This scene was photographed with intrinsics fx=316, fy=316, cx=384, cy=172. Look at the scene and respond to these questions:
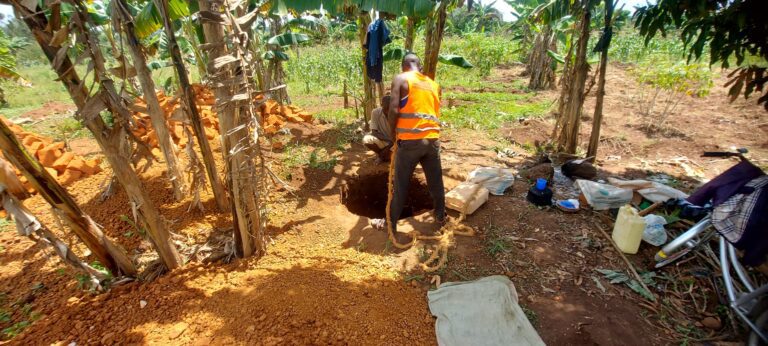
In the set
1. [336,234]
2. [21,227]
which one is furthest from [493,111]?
[21,227]

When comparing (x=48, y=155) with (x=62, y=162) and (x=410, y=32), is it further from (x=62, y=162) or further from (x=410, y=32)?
(x=410, y=32)

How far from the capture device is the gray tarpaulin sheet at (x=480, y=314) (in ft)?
7.24

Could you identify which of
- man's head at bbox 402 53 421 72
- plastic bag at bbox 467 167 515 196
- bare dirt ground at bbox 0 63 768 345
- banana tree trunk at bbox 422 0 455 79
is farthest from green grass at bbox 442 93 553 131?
man's head at bbox 402 53 421 72

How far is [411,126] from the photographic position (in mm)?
3043

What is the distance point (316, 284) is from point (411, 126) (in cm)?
165

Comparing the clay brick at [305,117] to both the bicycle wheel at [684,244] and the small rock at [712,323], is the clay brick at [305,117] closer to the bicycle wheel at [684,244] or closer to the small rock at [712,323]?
the bicycle wheel at [684,244]

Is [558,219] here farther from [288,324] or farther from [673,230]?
[288,324]

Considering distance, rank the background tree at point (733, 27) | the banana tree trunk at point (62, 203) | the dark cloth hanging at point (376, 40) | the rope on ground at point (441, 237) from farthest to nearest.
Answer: the dark cloth hanging at point (376, 40)
the rope on ground at point (441, 237)
the background tree at point (733, 27)
the banana tree trunk at point (62, 203)

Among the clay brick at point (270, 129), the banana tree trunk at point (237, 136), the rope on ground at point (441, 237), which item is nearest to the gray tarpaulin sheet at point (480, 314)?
the rope on ground at point (441, 237)

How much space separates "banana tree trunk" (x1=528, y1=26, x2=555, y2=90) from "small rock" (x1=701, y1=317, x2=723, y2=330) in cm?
1110

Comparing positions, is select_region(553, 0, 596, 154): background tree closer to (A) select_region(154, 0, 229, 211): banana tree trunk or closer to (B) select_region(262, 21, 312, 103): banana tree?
(A) select_region(154, 0, 229, 211): banana tree trunk

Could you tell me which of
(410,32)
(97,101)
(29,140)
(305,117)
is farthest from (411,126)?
(29,140)

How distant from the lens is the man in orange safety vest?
9.91ft

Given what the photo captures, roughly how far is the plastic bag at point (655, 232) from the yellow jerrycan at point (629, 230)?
0.31 feet
